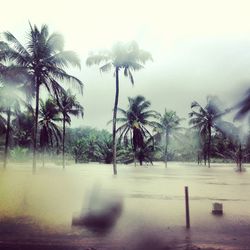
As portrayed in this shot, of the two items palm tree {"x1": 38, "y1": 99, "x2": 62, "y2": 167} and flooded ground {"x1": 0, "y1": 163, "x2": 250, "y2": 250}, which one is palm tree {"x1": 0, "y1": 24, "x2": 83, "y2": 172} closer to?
flooded ground {"x1": 0, "y1": 163, "x2": 250, "y2": 250}

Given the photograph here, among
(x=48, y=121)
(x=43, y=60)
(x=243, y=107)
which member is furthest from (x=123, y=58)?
(x=243, y=107)

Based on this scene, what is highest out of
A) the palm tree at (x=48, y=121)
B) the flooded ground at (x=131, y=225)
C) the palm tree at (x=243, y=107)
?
the palm tree at (x=48, y=121)

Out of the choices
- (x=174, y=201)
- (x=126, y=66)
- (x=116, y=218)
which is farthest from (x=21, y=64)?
(x=116, y=218)

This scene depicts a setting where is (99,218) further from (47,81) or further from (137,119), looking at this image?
(137,119)

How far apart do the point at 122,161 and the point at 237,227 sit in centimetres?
4546

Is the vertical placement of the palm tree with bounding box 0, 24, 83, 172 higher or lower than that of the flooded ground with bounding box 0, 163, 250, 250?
higher

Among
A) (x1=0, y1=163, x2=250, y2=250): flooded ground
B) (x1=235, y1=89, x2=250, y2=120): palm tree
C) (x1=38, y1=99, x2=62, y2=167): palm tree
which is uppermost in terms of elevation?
(x1=38, y1=99, x2=62, y2=167): palm tree

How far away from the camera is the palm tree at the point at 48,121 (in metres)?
39.3

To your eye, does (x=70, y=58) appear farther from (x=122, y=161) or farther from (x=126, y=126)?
(x=122, y=161)

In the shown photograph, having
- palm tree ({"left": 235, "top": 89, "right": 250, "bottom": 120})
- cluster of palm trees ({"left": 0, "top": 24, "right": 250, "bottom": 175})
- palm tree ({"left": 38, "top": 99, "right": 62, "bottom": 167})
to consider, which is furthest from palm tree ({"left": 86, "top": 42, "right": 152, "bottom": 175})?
palm tree ({"left": 235, "top": 89, "right": 250, "bottom": 120})

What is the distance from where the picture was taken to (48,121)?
4081cm

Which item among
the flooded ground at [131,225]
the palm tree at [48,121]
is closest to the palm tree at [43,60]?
the flooded ground at [131,225]

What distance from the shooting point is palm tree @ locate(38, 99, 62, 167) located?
39281 mm

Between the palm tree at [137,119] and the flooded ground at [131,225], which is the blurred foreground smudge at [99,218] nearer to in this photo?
the flooded ground at [131,225]
